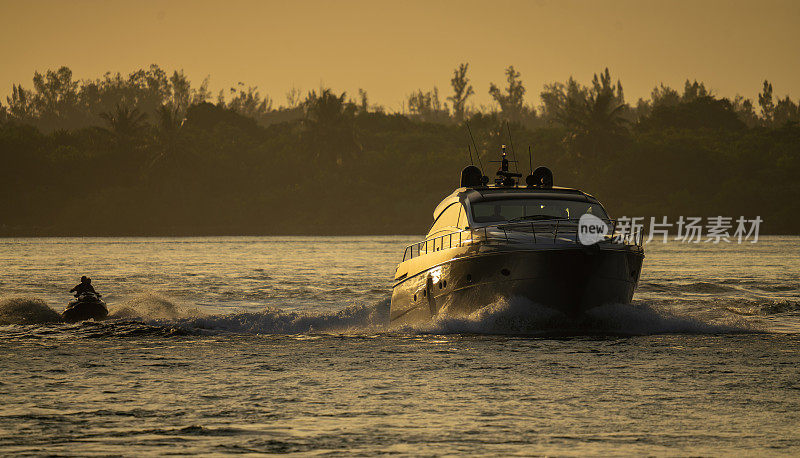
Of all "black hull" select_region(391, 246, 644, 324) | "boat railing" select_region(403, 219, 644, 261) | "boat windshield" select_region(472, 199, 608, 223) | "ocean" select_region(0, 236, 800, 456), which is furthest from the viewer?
"boat windshield" select_region(472, 199, 608, 223)

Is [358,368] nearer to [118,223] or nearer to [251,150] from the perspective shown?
[118,223]

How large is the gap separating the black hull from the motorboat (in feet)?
0.06

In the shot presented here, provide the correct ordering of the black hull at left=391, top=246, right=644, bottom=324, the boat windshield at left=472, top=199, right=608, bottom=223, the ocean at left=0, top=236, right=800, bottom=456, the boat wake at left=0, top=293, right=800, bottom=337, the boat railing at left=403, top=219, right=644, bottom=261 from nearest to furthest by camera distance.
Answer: the ocean at left=0, top=236, right=800, bottom=456 → the black hull at left=391, top=246, right=644, bottom=324 → the boat railing at left=403, top=219, right=644, bottom=261 → the boat wake at left=0, top=293, right=800, bottom=337 → the boat windshield at left=472, top=199, right=608, bottom=223

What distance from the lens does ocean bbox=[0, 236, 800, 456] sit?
9.43 metres

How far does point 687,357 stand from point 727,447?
6010mm

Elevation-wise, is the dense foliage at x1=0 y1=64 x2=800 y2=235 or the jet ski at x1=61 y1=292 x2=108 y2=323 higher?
the dense foliage at x1=0 y1=64 x2=800 y2=235

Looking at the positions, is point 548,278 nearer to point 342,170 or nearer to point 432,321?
point 432,321

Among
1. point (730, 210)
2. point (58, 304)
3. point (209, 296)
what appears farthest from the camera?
point (730, 210)

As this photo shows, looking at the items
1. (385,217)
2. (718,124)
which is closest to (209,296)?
(385,217)

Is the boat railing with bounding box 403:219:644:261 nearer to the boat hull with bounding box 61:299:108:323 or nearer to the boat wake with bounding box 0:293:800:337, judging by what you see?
the boat wake with bounding box 0:293:800:337

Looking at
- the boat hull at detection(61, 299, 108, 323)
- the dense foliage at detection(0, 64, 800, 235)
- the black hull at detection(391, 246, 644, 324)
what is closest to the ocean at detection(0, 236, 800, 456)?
the black hull at detection(391, 246, 644, 324)

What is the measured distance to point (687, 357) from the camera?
49.0 ft

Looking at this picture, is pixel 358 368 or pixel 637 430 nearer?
pixel 637 430

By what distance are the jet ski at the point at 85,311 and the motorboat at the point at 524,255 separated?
7056 mm
